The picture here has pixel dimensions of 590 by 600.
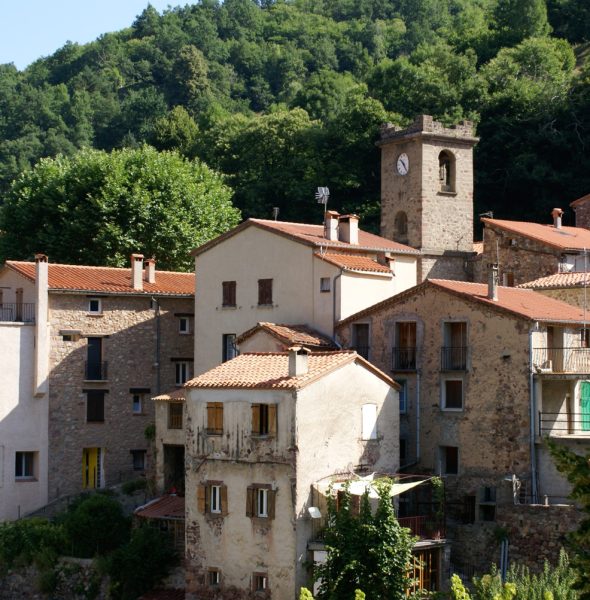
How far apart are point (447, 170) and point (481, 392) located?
1880cm

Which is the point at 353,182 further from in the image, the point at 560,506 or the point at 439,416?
the point at 560,506

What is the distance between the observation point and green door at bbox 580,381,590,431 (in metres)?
41.4

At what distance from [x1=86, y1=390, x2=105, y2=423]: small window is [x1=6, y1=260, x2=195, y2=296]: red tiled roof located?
3992mm

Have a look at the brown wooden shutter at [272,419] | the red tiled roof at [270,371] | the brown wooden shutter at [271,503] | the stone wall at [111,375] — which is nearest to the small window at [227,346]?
the stone wall at [111,375]

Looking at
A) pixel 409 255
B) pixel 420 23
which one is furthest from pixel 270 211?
pixel 420 23

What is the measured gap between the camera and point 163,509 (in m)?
43.3

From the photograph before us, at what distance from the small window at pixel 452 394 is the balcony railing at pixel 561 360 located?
2.71 m

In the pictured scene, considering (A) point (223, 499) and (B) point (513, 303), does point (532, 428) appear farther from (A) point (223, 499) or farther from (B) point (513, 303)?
(A) point (223, 499)

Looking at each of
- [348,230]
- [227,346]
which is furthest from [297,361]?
[348,230]

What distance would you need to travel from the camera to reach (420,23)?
528ft

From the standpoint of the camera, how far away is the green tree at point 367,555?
35.5 metres

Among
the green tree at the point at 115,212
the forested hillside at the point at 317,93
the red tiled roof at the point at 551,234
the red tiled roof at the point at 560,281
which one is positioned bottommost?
the red tiled roof at the point at 560,281

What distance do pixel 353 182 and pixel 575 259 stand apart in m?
26.3

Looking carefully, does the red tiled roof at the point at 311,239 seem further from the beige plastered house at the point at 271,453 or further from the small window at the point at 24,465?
the small window at the point at 24,465
